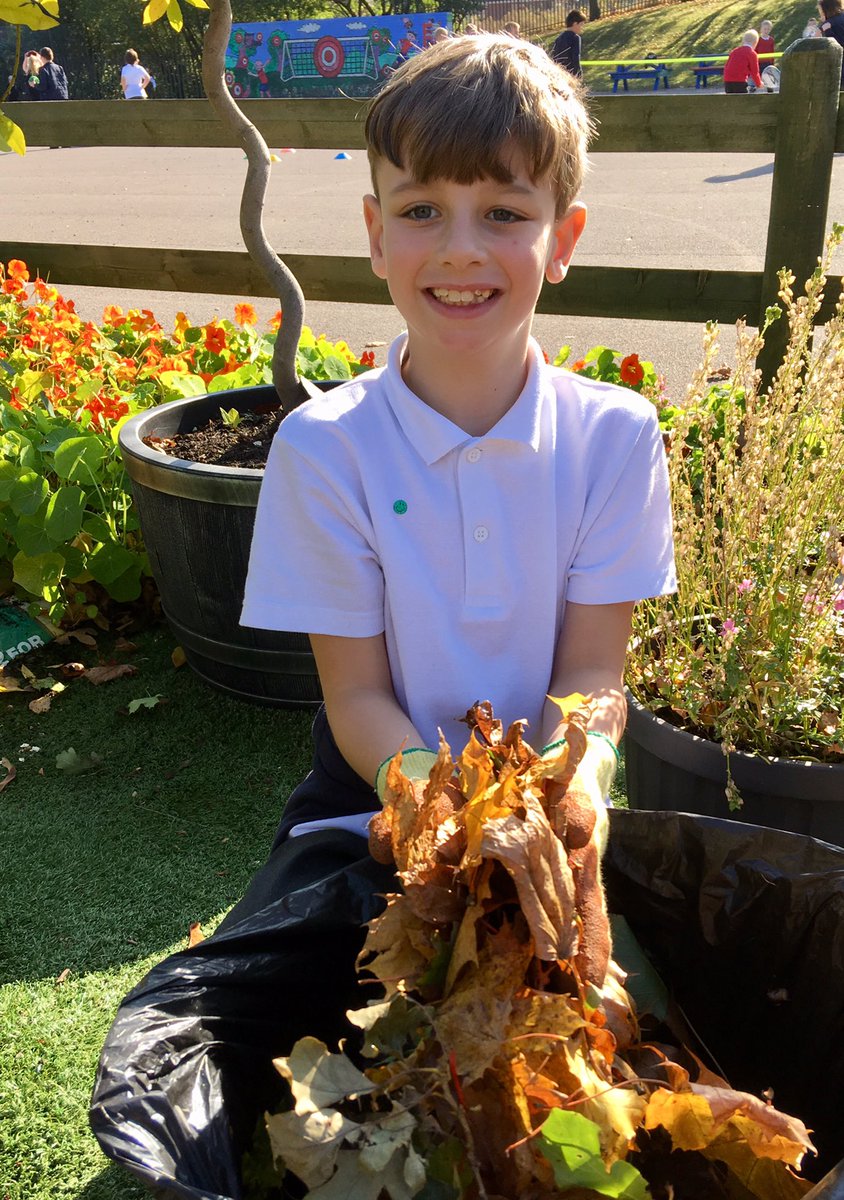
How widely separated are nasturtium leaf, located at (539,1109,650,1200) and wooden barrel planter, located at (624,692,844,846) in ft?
2.87

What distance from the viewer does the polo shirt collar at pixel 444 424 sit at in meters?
1.46

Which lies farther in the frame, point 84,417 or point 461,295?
point 84,417

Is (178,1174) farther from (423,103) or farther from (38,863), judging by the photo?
(38,863)

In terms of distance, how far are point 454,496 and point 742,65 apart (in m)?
17.3

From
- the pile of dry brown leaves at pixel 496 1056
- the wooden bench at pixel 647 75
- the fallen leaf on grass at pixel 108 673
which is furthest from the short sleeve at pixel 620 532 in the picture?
the wooden bench at pixel 647 75

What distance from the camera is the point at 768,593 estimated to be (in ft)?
5.74

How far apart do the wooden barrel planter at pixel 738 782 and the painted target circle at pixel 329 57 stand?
3143 cm

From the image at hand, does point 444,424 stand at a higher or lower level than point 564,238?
lower

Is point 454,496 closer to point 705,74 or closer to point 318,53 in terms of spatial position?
point 705,74

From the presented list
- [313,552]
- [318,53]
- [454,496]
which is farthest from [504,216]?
[318,53]

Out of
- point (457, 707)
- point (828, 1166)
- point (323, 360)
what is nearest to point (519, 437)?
point (457, 707)

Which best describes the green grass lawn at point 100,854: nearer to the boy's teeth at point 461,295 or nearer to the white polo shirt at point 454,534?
the white polo shirt at point 454,534

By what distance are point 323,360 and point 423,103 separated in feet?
Result: 6.67

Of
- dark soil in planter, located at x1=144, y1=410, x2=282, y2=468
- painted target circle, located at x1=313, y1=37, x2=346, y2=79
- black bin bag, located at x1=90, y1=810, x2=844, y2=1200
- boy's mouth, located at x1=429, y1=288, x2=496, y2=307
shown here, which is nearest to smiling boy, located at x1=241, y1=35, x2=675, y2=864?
boy's mouth, located at x1=429, y1=288, x2=496, y2=307
